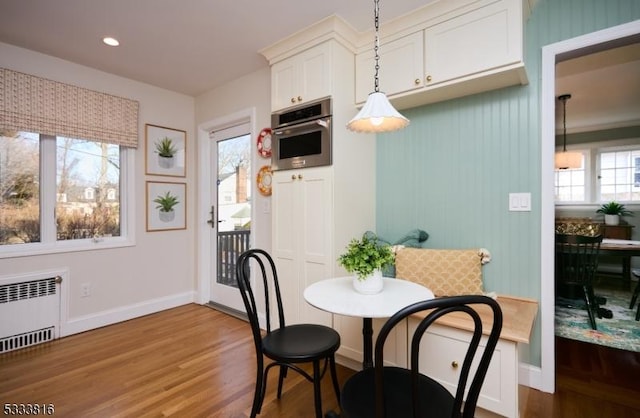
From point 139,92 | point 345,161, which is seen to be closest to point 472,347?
point 345,161

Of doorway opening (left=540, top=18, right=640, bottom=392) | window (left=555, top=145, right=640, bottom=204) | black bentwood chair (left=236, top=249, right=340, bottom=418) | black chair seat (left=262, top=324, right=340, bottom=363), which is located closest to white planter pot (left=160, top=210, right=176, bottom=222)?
black bentwood chair (left=236, top=249, right=340, bottom=418)

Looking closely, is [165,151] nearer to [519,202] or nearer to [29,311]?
[29,311]

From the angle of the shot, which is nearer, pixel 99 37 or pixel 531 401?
pixel 531 401

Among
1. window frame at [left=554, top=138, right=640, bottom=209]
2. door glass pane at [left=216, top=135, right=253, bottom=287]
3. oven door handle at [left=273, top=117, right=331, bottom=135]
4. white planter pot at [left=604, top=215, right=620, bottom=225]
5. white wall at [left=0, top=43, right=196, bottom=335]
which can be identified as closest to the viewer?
oven door handle at [left=273, top=117, right=331, bottom=135]

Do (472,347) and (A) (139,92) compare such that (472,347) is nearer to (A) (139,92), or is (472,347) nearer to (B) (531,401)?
(B) (531,401)

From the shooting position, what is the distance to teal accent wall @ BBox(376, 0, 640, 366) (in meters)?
1.95

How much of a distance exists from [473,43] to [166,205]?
330cm

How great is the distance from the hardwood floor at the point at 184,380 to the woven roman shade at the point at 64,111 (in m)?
1.89

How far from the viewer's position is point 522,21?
177 centimetres

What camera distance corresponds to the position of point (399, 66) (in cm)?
221

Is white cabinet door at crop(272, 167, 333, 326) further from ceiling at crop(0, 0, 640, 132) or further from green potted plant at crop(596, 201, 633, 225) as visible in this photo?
green potted plant at crop(596, 201, 633, 225)

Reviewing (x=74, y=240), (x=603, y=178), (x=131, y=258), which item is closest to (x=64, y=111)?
(x=74, y=240)

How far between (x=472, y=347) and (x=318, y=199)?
1.54 metres

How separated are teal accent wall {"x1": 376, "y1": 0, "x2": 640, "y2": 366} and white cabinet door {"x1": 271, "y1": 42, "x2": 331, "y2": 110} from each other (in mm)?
737
